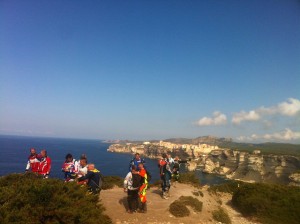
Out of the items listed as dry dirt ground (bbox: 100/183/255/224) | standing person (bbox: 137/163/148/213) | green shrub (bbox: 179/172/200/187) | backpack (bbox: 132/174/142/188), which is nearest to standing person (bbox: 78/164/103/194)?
dry dirt ground (bbox: 100/183/255/224)

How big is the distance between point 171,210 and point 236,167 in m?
90.8

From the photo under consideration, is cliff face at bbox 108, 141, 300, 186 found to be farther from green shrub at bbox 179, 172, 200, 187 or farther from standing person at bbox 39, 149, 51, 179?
standing person at bbox 39, 149, 51, 179

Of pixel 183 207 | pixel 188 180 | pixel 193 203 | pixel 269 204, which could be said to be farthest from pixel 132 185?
pixel 188 180

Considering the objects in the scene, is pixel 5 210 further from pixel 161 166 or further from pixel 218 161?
pixel 218 161

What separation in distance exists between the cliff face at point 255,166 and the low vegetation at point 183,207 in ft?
222

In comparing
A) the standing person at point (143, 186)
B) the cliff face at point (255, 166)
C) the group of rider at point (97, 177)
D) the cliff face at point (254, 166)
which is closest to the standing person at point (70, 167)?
the group of rider at point (97, 177)

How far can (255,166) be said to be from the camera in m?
85.1

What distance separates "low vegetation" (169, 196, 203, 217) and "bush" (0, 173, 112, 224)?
13.5ft

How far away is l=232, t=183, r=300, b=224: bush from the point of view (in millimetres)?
14016

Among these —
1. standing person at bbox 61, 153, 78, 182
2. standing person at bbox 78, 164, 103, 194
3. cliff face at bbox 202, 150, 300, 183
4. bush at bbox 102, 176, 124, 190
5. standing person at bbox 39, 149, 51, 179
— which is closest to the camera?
standing person at bbox 78, 164, 103, 194

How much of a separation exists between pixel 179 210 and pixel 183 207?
0.33m

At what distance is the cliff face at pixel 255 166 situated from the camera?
77.3m

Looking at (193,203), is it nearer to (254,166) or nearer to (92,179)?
(92,179)

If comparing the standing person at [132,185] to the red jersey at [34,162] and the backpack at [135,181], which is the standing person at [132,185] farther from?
the red jersey at [34,162]
